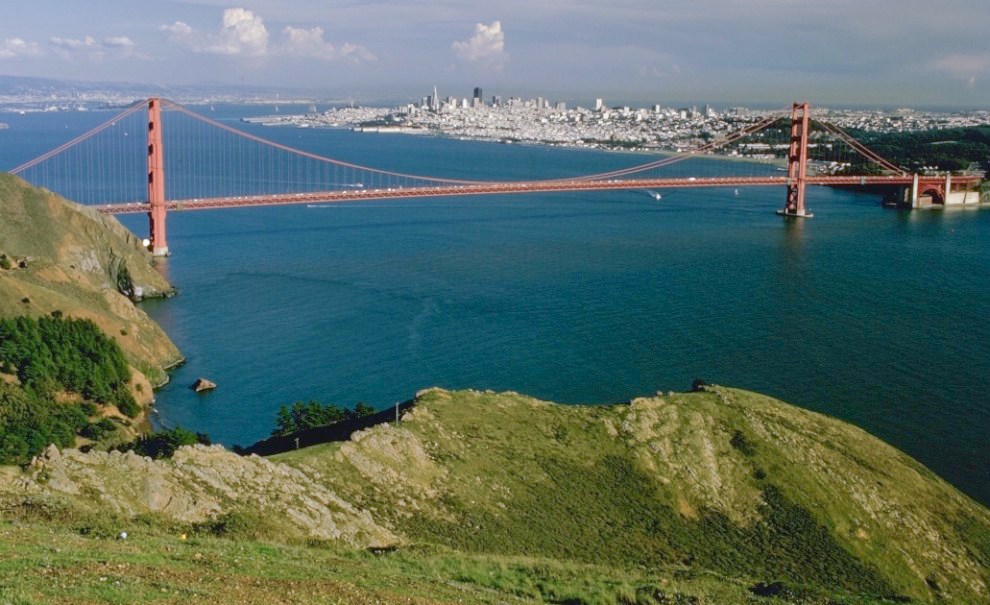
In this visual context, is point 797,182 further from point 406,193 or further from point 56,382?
point 56,382

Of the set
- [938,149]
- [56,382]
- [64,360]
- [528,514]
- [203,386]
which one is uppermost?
[938,149]

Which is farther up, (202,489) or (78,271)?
(78,271)

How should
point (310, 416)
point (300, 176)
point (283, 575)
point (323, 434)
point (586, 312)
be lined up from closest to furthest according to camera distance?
point (283, 575)
point (323, 434)
point (310, 416)
point (586, 312)
point (300, 176)

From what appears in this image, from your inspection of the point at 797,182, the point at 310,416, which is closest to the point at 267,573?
the point at 310,416

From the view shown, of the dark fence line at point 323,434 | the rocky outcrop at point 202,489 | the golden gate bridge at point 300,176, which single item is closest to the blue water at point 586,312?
the golden gate bridge at point 300,176

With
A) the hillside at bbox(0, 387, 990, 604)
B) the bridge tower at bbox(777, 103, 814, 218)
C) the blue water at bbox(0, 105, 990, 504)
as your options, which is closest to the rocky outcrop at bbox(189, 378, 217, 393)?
the blue water at bbox(0, 105, 990, 504)

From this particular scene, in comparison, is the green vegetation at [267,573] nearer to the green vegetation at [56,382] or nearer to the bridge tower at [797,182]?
the green vegetation at [56,382]
